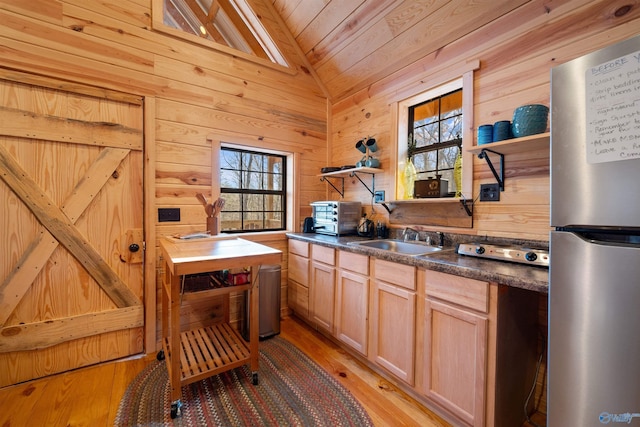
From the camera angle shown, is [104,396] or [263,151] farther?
[263,151]

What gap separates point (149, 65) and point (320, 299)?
8.09 feet

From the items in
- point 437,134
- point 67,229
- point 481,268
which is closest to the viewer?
point 481,268

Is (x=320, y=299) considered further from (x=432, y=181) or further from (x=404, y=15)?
(x=404, y=15)

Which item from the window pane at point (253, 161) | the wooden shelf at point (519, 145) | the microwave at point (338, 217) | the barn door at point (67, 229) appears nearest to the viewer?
the wooden shelf at point (519, 145)

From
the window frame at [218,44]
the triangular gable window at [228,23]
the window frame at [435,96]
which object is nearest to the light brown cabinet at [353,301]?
the window frame at [435,96]

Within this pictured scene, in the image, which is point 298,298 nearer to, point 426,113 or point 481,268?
point 481,268

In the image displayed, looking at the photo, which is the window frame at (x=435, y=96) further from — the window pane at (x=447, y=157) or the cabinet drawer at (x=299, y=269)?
the cabinet drawer at (x=299, y=269)

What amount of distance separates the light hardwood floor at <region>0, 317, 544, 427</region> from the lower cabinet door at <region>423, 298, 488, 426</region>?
22 centimetres

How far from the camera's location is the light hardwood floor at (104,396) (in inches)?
61.9

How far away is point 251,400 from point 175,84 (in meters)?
2.54

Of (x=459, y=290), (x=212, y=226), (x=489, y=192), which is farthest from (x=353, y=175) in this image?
(x=459, y=290)

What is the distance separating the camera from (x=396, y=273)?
1792mm

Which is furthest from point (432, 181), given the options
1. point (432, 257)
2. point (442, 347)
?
point (442, 347)

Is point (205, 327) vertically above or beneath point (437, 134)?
beneath
